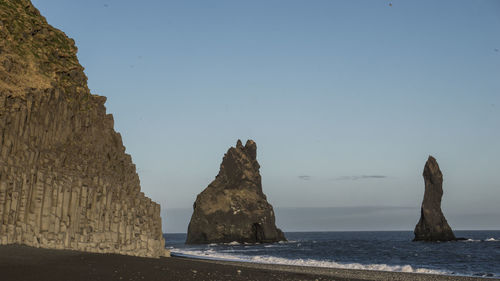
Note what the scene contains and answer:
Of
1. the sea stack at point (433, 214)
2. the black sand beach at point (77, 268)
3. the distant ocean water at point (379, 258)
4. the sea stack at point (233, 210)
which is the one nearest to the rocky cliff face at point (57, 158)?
the black sand beach at point (77, 268)

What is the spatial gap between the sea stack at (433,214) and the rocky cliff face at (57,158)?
97.6m

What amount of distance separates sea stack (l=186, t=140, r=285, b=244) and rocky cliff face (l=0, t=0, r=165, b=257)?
229ft

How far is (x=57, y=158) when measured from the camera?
1123 inches

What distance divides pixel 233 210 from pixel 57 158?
87.1 m

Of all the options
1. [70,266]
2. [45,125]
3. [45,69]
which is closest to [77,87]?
[45,69]

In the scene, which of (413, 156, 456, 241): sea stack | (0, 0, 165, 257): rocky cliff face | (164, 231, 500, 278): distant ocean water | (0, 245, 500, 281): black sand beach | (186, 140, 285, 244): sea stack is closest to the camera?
(0, 245, 500, 281): black sand beach

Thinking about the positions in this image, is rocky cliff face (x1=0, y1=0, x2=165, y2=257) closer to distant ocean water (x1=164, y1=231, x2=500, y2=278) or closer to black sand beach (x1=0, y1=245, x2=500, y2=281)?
black sand beach (x1=0, y1=245, x2=500, y2=281)

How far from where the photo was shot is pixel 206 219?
114625 millimetres

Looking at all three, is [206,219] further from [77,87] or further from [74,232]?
[74,232]

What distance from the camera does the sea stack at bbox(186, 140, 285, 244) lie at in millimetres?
112938

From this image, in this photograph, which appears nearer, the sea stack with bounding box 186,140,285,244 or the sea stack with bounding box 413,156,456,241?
the sea stack with bounding box 186,140,285,244

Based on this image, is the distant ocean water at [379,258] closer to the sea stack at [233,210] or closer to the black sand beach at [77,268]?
the sea stack at [233,210]

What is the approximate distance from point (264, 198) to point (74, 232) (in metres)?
98.1

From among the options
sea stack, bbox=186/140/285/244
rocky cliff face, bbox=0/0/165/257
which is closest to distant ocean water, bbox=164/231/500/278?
rocky cliff face, bbox=0/0/165/257
